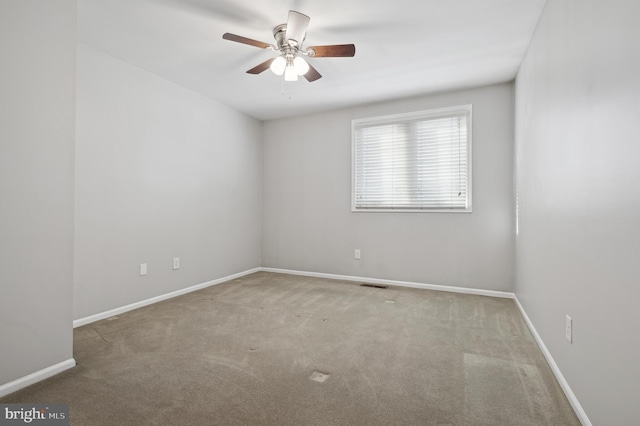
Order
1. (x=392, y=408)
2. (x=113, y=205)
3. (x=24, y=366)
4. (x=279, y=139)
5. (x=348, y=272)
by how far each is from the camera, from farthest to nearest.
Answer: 1. (x=279, y=139)
2. (x=348, y=272)
3. (x=113, y=205)
4. (x=24, y=366)
5. (x=392, y=408)

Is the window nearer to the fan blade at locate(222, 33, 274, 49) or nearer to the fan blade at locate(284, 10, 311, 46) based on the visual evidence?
the fan blade at locate(284, 10, 311, 46)

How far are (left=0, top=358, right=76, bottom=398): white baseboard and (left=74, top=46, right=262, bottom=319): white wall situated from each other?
95 cm

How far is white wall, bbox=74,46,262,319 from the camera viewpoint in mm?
2883

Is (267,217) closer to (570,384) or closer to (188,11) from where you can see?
(188,11)

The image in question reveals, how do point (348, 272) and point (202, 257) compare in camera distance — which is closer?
point (202, 257)

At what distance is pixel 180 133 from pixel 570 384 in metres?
4.16

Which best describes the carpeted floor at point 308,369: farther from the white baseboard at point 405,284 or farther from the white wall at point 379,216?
the white wall at point 379,216

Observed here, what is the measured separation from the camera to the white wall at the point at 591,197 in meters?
1.14

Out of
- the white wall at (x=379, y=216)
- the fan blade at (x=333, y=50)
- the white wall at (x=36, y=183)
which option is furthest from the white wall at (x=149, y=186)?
the fan blade at (x=333, y=50)

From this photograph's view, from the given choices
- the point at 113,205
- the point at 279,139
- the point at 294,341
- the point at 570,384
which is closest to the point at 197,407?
the point at 294,341

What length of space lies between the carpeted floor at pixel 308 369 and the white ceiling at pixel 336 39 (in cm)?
251

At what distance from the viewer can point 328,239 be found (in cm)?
478

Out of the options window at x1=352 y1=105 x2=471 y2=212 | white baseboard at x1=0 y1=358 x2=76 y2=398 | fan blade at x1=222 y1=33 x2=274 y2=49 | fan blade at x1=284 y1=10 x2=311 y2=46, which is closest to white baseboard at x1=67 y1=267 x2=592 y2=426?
white baseboard at x1=0 y1=358 x2=76 y2=398

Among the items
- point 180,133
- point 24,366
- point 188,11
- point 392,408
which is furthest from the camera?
point 180,133
